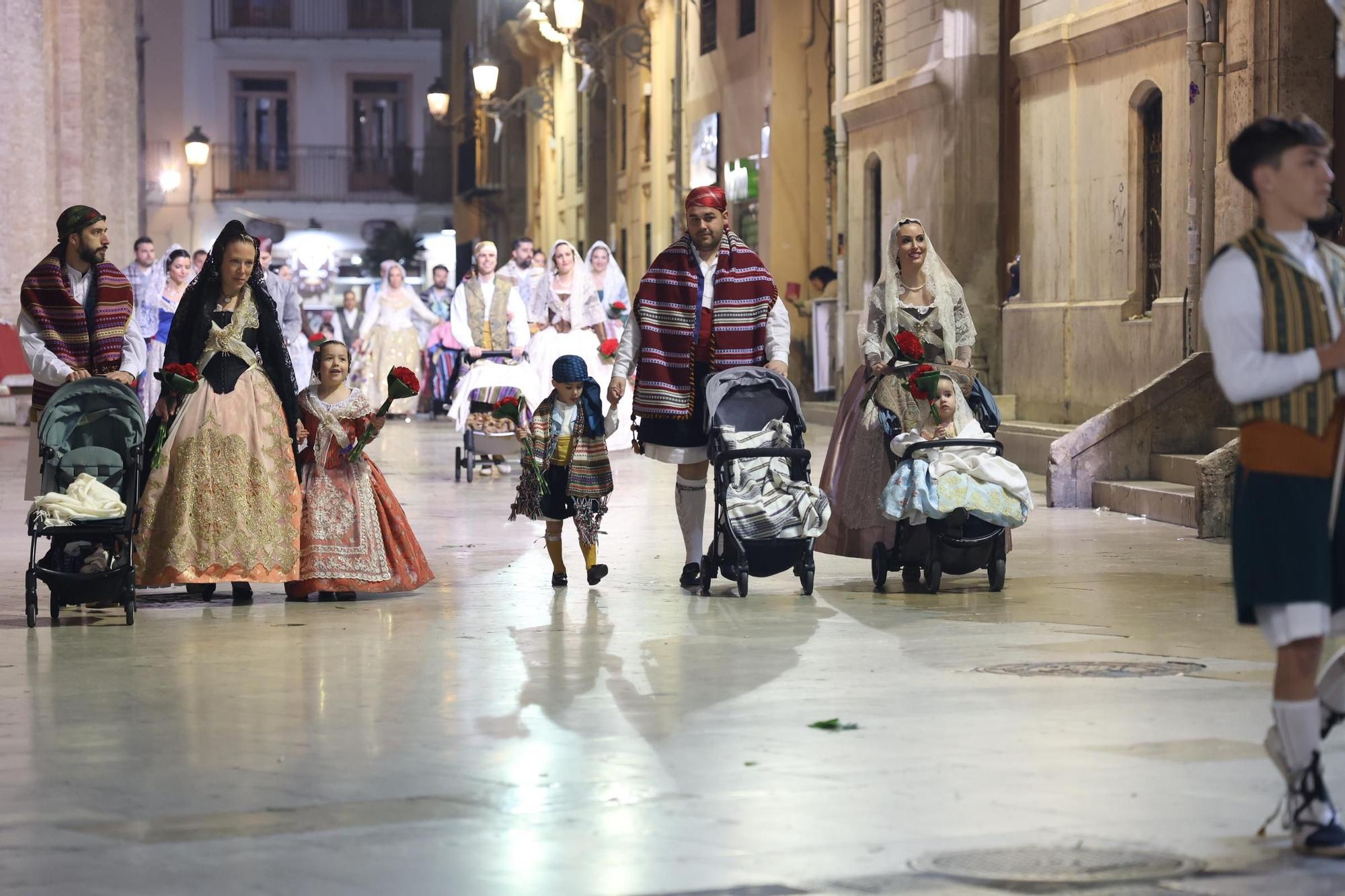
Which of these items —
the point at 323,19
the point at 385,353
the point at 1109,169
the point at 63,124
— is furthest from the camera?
the point at 323,19

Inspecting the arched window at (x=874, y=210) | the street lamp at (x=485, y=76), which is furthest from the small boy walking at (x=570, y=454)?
the street lamp at (x=485, y=76)

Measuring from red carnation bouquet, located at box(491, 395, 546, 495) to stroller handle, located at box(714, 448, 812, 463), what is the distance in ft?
3.43

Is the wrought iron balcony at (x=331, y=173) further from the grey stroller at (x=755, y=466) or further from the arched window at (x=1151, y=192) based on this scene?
the grey stroller at (x=755, y=466)

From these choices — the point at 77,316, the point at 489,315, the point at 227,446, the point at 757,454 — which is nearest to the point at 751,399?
the point at 757,454

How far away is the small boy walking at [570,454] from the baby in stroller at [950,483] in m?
1.50

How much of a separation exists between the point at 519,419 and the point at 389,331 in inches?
715

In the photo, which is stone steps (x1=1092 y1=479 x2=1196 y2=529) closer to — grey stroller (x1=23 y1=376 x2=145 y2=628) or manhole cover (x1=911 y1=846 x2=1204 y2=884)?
grey stroller (x1=23 y1=376 x2=145 y2=628)

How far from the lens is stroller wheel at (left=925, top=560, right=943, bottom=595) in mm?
10930

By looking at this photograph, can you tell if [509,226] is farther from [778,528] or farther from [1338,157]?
[778,528]

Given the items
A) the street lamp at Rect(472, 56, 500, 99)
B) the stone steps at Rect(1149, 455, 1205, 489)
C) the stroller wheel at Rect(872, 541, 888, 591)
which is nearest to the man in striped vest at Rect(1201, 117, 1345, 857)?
the stroller wheel at Rect(872, 541, 888, 591)

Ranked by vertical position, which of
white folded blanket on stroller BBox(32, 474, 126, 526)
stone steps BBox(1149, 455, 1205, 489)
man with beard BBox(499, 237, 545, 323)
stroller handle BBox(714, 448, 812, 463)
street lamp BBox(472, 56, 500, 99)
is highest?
street lamp BBox(472, 56, 500, 99)

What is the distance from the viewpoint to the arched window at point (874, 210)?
89.8ft

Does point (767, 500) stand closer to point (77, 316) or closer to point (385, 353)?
point (77, 316)

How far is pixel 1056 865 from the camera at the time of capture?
17.3ft
